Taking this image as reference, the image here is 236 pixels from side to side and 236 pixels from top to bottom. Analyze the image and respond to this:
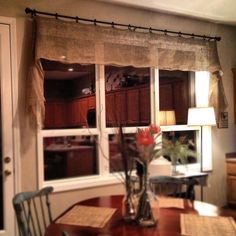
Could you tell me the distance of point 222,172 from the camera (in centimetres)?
458

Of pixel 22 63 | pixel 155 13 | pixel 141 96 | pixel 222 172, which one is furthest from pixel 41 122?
pixel 222 172

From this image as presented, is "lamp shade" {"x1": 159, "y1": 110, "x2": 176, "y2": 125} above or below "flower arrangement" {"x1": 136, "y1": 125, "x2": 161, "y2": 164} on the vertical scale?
above

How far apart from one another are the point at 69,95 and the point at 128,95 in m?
0.78

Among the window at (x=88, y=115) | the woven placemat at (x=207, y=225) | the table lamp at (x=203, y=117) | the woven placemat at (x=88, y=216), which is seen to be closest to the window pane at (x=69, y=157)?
the window at (x=88, y=115)

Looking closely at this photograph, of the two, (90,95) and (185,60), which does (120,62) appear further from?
(185,60)

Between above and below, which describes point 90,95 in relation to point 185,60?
below

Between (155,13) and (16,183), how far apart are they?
8.44 feet

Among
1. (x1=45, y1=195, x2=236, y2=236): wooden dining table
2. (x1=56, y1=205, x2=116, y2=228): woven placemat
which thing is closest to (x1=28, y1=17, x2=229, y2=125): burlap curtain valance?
(x1=56, y1=205, x2=116, y2=228): woven placemat

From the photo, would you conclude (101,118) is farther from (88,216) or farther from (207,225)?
(207,225)

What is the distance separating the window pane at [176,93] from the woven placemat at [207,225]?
2.20 meters

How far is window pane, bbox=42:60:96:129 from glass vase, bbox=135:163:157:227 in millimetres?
1745

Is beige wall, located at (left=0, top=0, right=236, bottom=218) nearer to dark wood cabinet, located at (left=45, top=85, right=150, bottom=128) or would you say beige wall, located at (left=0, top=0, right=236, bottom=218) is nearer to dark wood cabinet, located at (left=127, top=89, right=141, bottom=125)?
dark wood cabinet, located at (left=45, top=85, right=150, bottom=128)

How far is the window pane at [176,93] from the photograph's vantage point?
4195 millimetres

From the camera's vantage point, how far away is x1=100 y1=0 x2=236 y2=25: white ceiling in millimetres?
3621
